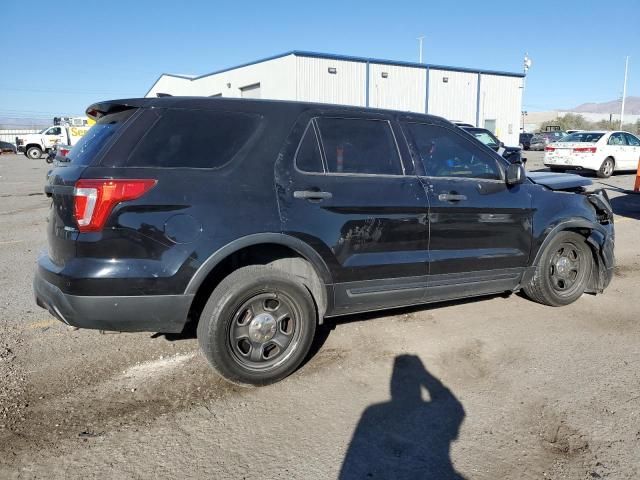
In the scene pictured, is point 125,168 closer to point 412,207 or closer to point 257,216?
point 257,216

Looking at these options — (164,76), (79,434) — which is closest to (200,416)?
(79,434)

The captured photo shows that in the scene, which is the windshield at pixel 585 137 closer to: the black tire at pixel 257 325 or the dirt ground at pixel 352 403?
the dirt ground at pixel 352 403

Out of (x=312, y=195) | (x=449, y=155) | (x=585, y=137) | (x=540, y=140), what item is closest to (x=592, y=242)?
(x=449, y=155)

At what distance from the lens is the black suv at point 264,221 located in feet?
9.75

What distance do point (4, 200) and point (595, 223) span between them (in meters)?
13.2

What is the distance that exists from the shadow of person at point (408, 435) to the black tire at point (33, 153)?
1471 inches

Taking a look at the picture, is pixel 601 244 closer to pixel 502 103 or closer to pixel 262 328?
pixel 262 328

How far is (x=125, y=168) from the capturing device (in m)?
2.99

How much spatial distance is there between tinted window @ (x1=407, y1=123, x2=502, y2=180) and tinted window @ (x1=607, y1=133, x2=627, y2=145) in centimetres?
1590

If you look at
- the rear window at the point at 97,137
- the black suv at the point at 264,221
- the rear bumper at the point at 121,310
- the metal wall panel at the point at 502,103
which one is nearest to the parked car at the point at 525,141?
the metal wall panel at the point at 502,103

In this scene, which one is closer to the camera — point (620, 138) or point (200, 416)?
point (200, 416)

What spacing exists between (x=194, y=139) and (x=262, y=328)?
129cm

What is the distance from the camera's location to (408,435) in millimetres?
2846

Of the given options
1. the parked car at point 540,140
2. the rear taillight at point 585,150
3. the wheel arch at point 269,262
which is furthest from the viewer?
the parked car at point 540,140
